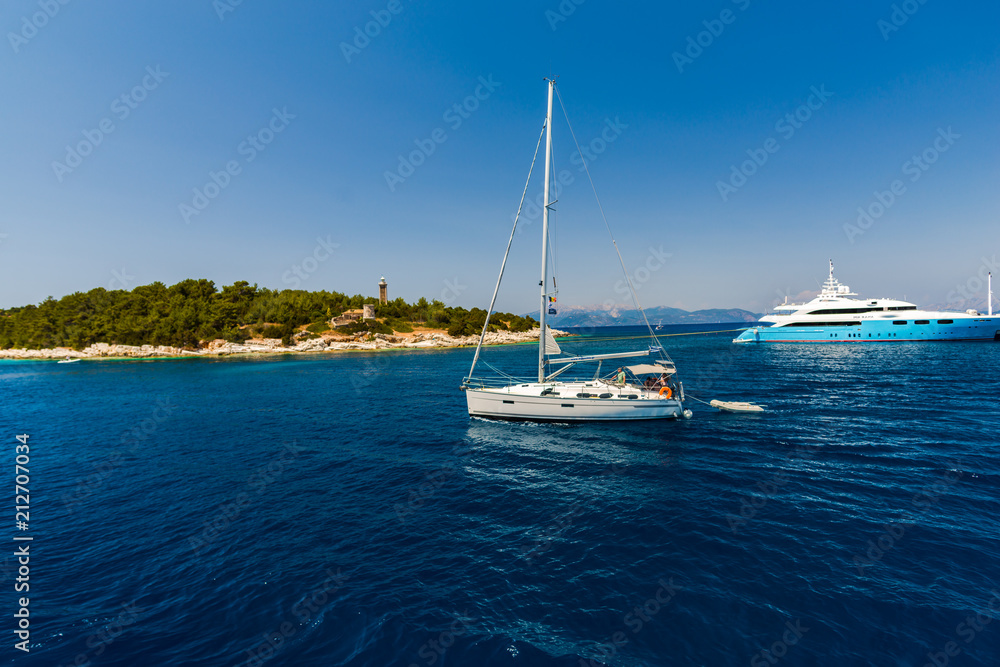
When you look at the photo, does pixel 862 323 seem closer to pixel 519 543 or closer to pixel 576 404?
pixel 576 404

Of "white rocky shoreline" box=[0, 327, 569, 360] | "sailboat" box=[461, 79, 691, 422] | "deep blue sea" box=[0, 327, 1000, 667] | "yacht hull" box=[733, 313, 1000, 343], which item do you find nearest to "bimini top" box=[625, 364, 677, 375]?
"sailboat" box=[461, 79, 691, 422]

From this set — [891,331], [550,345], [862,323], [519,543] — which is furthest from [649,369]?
[891,331]

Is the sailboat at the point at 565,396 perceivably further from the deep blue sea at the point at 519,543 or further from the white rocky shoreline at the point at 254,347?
the white rocky shoreline at the point at 254,347

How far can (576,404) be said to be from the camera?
958 inches

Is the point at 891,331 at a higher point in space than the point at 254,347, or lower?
lower

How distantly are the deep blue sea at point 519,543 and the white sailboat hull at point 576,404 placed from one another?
103cm

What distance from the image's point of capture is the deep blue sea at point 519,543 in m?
8.27

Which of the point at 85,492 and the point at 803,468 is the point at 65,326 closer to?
the point at 85,492

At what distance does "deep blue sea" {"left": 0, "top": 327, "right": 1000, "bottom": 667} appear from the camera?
827cm

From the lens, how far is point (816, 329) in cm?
8462

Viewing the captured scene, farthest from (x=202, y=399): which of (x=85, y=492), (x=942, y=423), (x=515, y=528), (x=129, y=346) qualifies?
(x=129, y=346)

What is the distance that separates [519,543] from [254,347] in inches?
4089

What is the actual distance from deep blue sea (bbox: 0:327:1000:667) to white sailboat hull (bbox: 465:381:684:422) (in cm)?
103

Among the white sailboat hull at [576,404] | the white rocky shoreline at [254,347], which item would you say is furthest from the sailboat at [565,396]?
the white rocky shoreline at [254,347]
